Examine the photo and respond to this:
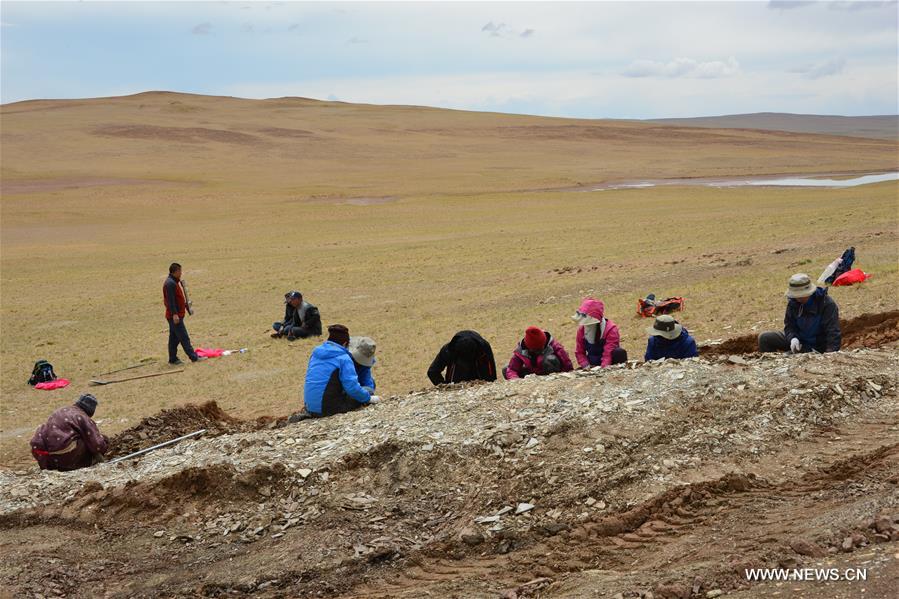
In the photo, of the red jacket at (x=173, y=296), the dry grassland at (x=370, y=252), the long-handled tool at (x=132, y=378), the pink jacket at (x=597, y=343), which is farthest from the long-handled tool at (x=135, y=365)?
the pink jacket at (x=597, y=343)

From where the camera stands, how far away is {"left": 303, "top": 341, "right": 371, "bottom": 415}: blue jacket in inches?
367

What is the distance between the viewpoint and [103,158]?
74.7m

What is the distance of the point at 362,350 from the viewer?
9742mm

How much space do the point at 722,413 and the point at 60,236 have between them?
36636 millimetres

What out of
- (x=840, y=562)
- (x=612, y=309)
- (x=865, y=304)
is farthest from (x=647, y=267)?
(x=840, y=562)

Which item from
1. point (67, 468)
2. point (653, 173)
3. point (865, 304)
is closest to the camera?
point (67, 468)

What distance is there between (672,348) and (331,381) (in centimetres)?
371

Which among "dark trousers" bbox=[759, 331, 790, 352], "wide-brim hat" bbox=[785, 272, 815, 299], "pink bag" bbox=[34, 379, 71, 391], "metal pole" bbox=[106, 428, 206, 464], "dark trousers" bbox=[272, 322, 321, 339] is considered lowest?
"pink bag" bbox=[34, 379, 71, 391]

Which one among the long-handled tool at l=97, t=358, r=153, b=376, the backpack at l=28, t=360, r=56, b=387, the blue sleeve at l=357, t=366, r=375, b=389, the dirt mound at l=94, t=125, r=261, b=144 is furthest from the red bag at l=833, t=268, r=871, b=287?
the dirt mound at l=94, t=125, r=261, b=144

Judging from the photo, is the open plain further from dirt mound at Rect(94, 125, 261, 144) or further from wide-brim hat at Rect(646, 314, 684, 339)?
dirt mound at Rect(94, 125, 261, 144)

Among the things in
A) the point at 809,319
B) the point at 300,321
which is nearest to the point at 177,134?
the point at 300,321

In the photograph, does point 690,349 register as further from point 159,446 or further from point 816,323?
point 159,446

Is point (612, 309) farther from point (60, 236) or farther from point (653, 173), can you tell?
point (653, 173)

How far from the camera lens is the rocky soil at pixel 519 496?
5914mm
